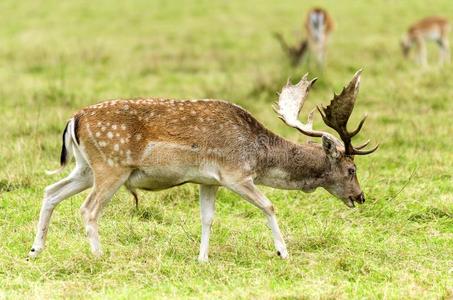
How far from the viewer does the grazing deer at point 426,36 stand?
18094 millimetres

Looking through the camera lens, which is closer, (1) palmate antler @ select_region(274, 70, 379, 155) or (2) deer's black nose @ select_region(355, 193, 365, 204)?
(1) palmate antler @ select_region(274, 70, 379, 155)

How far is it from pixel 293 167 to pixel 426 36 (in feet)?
42.3

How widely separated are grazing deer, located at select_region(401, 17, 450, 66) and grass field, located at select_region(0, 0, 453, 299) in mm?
364

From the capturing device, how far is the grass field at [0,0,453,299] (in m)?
5.70

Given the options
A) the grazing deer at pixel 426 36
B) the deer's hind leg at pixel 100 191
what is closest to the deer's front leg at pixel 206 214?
the deer's hind leg at pixel 100 191

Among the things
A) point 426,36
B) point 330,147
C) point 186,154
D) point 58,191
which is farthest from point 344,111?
point 426,36

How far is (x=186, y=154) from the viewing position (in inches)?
241

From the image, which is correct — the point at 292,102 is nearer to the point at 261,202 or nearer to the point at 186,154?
the point at 261,202

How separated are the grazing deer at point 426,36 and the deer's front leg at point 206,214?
469 inches

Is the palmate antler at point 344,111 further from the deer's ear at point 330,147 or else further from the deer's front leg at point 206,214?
the deer's front leg at point 206,214

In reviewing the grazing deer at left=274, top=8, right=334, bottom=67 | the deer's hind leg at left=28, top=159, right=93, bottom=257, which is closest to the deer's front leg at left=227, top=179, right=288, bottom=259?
the deer's hind leg at left=28, top=159, right=93, bottom=257

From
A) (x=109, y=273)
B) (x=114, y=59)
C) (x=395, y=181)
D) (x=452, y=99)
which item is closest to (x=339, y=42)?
(x=114, y=59)

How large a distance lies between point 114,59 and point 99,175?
32.6 feet

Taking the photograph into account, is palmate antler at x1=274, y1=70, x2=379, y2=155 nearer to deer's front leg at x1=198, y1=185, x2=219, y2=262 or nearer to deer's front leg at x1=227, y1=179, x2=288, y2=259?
deer's front leg at x1=227, y1=179, x2=288, y2=259
